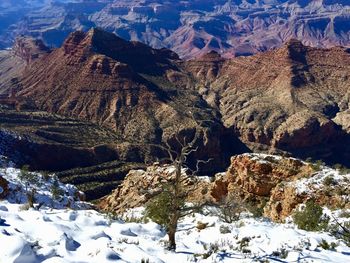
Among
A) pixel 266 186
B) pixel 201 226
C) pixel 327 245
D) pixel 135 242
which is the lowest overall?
pixel 266 186

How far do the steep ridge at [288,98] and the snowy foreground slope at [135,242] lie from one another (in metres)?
87.2

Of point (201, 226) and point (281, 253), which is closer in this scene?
point (281, 253)

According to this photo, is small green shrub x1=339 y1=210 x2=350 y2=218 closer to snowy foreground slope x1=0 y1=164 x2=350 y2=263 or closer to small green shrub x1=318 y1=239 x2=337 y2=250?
snowy foreground slope x1=0 y1=164 x2=350 y2=263

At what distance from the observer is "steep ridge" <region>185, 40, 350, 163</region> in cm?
10419

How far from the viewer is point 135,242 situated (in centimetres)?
1495

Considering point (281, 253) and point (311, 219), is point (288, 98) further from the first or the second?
point (281, 253)

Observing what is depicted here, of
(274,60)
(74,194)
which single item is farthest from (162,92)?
(74,194)

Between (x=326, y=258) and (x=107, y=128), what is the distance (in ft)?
291

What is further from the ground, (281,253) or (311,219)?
(281,253)

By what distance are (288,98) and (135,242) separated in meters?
107

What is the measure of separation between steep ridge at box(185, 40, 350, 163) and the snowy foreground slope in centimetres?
8720

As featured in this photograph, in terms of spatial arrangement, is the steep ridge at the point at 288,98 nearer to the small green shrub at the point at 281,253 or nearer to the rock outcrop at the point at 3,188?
the rock outcrop at the point at 3,188

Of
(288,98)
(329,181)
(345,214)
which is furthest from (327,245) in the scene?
(288,98)

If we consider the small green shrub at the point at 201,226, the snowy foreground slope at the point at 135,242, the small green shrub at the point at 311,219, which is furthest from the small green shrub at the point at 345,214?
A: the small green shrub at the point at 201,226
